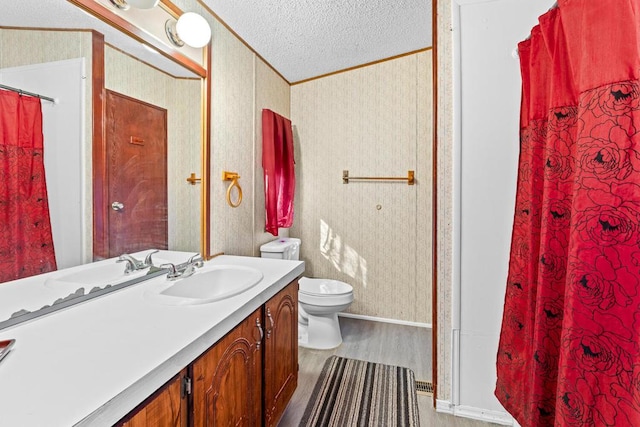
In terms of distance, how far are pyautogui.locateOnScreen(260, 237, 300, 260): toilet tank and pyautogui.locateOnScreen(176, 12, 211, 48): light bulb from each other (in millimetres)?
1423

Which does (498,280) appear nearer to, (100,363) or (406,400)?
(406,400)

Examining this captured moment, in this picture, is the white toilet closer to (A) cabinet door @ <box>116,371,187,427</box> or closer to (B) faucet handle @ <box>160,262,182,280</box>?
(B) faucet handle @ <box>160,262,182,280</box>

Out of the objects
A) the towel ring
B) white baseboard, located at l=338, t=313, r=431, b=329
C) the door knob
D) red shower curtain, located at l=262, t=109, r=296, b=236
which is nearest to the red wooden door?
the door knob

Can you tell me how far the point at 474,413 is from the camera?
5.02ft

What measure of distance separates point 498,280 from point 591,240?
84 centimetres

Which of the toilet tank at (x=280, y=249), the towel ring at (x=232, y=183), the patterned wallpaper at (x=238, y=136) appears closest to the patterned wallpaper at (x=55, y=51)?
the patterned wallpaper at (x=238, y=136)

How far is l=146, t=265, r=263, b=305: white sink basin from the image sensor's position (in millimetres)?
1119

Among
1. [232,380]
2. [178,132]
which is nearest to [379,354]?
[232,380]

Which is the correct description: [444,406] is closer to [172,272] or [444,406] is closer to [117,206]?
[172,272]

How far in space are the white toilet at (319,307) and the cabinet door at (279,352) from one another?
58cm

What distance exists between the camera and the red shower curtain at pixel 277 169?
2.34 metres

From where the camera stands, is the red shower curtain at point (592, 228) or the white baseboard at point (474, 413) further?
the white baseboard at point (474, 413)

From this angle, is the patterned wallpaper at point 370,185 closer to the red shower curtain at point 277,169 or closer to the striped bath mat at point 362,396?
the red shower curtain at point 277,169

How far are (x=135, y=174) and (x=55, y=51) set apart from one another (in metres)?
0.47
